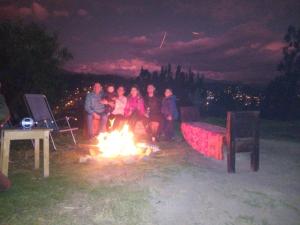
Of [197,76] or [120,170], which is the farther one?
[197,76]

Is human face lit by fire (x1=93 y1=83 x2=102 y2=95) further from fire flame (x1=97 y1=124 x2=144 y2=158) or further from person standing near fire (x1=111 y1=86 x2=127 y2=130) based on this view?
fire flame (x1=97 y1=124 x2=144 y2=158)

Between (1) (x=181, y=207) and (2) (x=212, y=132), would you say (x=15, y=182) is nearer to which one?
(1) (x=181, y=207)

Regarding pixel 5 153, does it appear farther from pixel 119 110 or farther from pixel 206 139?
pixel 119 110

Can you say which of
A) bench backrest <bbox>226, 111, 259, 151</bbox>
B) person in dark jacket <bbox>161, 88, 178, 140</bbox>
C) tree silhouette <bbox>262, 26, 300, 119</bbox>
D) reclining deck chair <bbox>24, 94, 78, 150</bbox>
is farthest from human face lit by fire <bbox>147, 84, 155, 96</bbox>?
tree silhouette <bbox>262, 26, 300, 119</bbox>

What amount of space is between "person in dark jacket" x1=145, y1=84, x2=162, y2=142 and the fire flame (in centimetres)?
170

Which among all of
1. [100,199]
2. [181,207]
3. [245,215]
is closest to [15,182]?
[100,199]

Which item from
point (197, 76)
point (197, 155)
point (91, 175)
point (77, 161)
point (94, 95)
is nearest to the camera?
point (91, 175)

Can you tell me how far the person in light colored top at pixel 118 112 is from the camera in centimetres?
1006

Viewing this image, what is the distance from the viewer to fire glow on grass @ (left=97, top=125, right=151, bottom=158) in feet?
24.1

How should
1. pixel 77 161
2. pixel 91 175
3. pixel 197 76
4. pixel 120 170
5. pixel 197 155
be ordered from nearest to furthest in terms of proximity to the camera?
1. pixel 91 175
2. pixel 120 170
3. pixel 77 161
4. pixel 197 155
5. pixel 197 76

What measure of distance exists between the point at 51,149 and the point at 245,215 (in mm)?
5837

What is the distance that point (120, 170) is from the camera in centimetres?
634

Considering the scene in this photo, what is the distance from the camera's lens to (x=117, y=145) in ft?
25.6

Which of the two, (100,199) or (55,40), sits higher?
(55,40)
